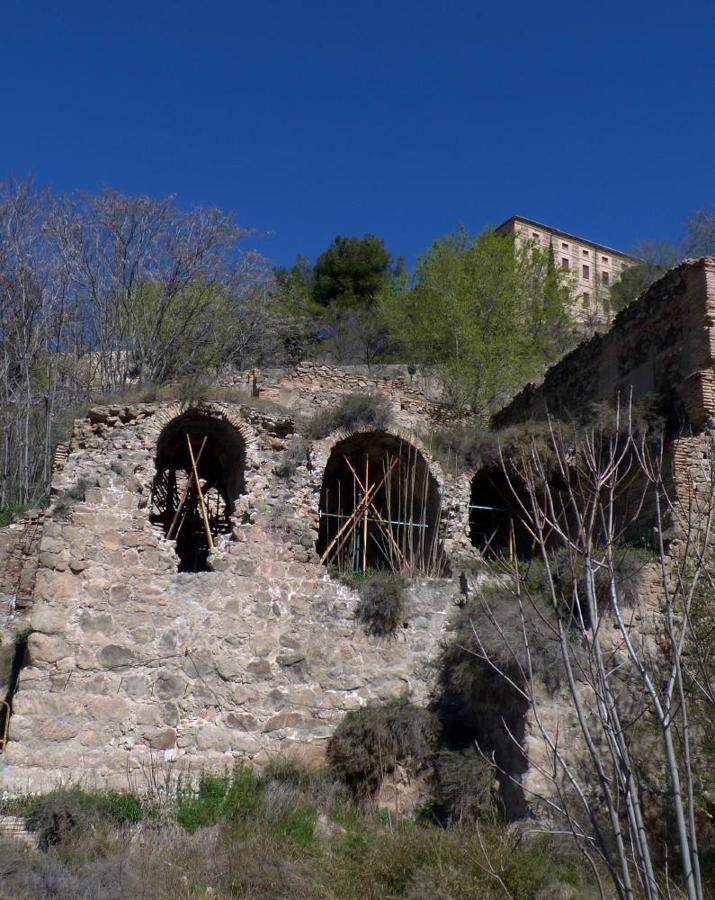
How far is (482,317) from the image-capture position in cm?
2577

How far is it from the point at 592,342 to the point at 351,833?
9794 millimetres

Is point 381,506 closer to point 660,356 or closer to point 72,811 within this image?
point 660,356

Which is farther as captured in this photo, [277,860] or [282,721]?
[282,721]

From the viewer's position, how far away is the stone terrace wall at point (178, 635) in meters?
9.95

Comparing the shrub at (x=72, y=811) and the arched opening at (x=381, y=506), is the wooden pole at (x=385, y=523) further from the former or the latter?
the shrub at (x=72, y=811)

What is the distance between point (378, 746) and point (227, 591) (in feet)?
8.46

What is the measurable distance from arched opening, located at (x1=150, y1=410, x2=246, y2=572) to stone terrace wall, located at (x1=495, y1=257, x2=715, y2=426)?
525 cm

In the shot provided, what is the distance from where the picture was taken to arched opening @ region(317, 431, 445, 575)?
508 inches

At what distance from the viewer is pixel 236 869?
8305 millimetres

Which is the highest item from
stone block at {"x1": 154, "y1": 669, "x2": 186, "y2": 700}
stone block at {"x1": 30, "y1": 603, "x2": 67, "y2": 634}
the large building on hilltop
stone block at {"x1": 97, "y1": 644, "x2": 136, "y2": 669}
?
the large building on hilltop

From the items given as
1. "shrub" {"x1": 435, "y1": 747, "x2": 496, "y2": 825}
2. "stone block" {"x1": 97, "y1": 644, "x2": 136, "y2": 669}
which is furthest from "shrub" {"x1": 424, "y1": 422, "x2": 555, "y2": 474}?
"stone block" {"x1": 97, "y1": 644, "x2": 136, "y2": 669}

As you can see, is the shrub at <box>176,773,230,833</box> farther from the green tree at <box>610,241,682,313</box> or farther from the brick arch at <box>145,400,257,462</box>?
the green tree at <box>610,241,682,313</box>

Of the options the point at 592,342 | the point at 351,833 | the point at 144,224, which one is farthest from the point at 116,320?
the point at 351,833

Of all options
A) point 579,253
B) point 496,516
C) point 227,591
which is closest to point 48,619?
point 227,591
